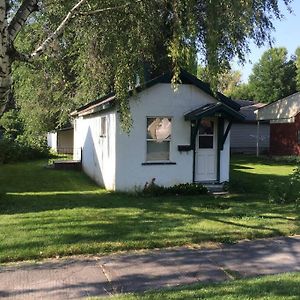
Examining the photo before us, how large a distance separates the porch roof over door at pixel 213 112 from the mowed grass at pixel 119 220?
8.04ft

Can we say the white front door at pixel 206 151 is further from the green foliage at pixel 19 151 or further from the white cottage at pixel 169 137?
the green foliage at pixel 19 151

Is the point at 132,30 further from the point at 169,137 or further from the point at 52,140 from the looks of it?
the point at 52,140

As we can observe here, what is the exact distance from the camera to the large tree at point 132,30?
21.0 feet

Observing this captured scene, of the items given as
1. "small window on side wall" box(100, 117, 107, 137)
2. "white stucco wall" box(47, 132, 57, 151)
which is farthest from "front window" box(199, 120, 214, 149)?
"white stucco wall" box(47, 132, 57, 151)

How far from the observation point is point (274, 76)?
2383 inches

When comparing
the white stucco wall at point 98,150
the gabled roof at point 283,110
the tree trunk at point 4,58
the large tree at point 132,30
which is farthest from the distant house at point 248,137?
the tree trunk at point 4,58

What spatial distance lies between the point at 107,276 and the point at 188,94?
29.8 ft

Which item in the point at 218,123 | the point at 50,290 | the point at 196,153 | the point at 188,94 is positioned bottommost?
the point at 50,290

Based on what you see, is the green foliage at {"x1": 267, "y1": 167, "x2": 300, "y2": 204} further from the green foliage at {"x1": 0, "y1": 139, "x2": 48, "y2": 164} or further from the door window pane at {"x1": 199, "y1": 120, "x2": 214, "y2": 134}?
the green foliage at {"x1": 0, "y1": 139, "x2": 48, "y2": 164}

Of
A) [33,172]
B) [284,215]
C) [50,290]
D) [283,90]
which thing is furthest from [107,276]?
[283,90]

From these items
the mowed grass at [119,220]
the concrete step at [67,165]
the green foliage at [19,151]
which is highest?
the green foliage at [19,151]

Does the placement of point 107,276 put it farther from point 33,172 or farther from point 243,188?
point 33,172

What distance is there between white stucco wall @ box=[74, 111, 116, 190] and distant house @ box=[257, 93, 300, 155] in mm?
16187

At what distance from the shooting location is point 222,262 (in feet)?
22.4
